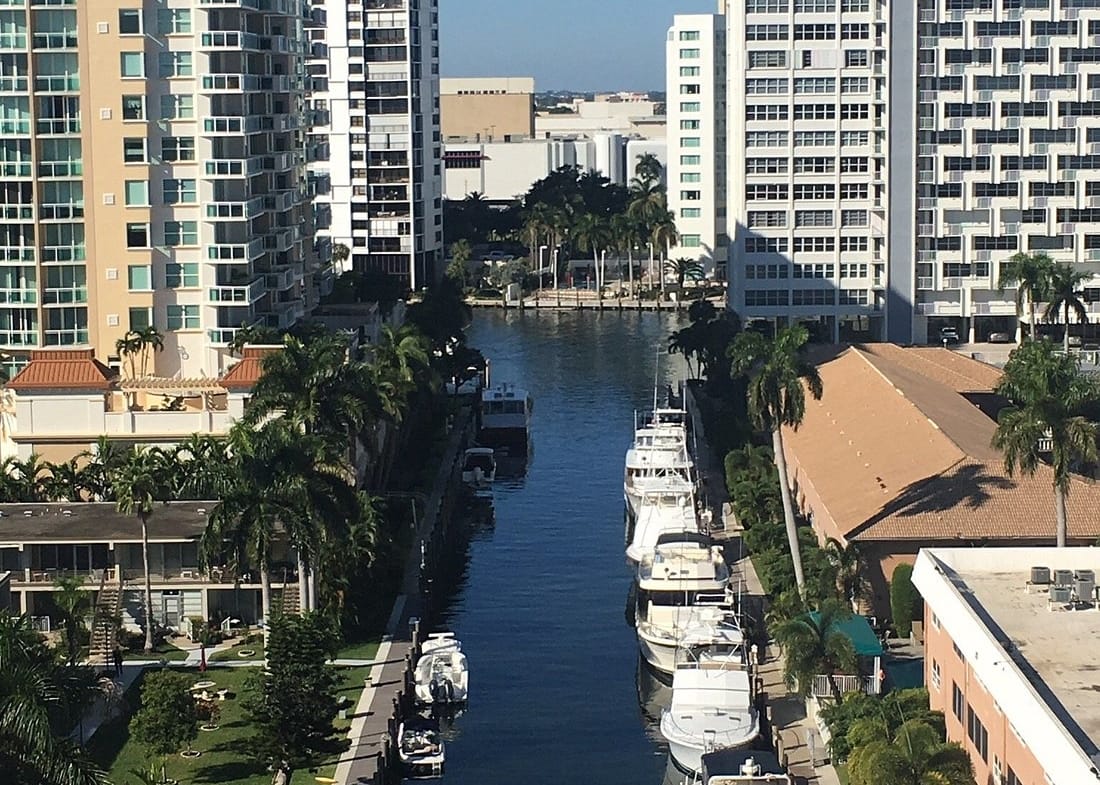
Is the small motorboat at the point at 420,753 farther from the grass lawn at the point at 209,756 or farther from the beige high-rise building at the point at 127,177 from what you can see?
the beige high-rise building at the point at 127,177

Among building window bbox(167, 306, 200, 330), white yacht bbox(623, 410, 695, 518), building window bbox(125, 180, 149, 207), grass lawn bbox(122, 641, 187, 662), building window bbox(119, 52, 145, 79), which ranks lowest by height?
grass lawn bbox(122, 641, 187, 662)

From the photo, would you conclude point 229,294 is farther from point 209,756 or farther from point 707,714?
point 707,714

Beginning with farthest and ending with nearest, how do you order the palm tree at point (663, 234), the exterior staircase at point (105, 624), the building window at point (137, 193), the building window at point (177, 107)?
the palm tree at point (663, 234)
the building window at point (177, 107)
the building window at point (137, 193)
the exterior staircase at point (105, 624)

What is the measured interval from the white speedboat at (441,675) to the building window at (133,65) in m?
32.0

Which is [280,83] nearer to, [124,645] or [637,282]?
[124,645]

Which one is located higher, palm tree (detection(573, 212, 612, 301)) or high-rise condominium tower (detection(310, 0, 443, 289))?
high-rise condominium tower (detection(310, 0, 443, 289))

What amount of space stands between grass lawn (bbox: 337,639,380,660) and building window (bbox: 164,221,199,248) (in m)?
26.6

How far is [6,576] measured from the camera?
56.9m

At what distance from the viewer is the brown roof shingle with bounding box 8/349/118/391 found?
78625 mm

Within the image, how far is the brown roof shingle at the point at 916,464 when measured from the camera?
67.3 m

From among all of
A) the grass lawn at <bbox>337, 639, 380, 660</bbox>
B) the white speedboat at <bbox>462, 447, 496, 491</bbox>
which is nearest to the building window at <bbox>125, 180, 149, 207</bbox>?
the white speedboat at <bbox>462, 447, 496, 491</bbox>

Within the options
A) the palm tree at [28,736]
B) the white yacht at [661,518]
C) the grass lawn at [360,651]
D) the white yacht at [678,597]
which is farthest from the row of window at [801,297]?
the palm tree at [28,736]

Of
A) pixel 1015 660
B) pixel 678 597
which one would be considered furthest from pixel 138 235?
pixel 1015 660

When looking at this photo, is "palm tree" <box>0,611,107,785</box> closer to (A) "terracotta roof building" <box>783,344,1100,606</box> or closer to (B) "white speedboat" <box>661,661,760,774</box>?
(B) "white speedboat" <box>661,661,760,774</box>
